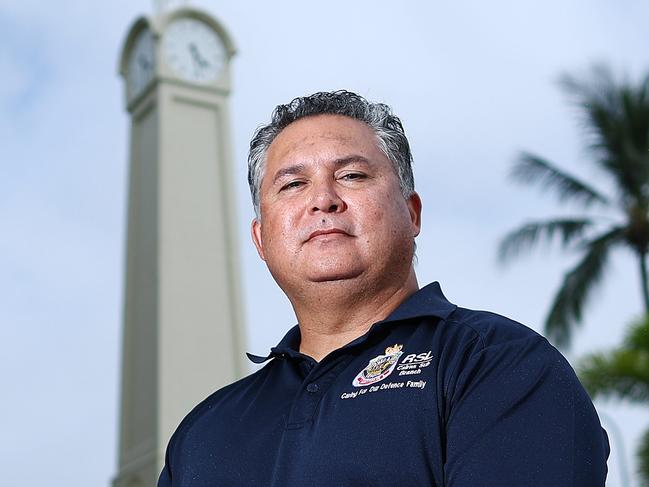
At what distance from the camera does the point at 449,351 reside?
227 centimetres

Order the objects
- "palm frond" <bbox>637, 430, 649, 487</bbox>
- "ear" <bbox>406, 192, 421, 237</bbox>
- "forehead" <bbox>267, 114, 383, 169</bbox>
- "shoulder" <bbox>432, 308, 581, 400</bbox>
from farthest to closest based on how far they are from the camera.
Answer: "palm frond" <bbox>637, 430, 649, 487</bbox>
"ear" <bbox>406, 192, 421, 237</bbox>
"forehead" <bbox>267, 114, 383, 169</bbox>
"shoulder" <bbox>432, 308, 581, 400</bbox>

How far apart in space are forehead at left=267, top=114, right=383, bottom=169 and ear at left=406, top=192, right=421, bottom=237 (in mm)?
143

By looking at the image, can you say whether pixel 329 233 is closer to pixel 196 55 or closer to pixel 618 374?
pixel 618 374

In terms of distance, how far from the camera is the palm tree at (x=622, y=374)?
45.4 ft

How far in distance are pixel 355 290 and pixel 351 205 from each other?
0.17m

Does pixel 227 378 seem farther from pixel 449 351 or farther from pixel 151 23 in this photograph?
pixel 449 351

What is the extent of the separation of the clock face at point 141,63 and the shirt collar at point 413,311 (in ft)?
55.8

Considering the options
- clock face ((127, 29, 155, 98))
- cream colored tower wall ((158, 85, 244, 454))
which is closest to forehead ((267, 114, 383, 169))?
cream colored tower wall ((158, 85, 244, 454))

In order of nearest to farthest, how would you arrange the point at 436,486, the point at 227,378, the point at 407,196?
the point at 436,486, the point at 407,196, the point at 227,378

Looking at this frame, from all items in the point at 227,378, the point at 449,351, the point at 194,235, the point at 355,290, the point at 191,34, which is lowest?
the point at 449,351

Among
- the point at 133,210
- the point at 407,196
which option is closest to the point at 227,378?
the point at 133,210

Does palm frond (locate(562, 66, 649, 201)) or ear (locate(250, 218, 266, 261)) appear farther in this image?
palm frond (locate(562, 66, 649, 201))

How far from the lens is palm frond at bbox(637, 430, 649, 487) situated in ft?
44.3

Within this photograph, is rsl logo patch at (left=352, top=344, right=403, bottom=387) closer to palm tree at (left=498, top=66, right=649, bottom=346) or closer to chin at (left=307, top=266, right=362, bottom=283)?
chin at (left=307, top=266, right=362, bottom=283)
